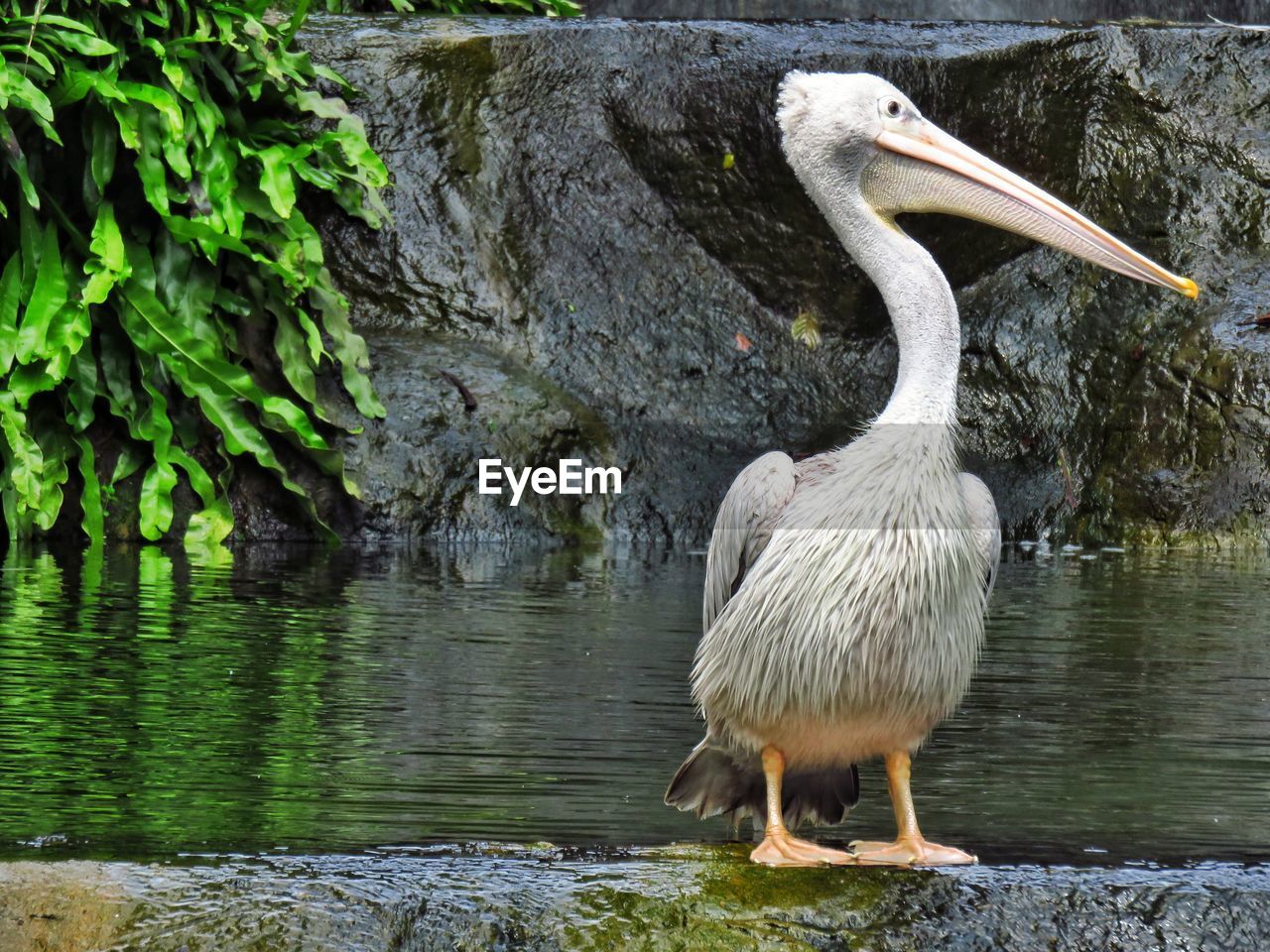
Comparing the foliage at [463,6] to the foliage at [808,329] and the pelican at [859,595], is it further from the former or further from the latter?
the pelican at [859,595]

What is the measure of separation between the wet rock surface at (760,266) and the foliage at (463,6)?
0.89 metres

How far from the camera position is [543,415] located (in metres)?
→ 10.2

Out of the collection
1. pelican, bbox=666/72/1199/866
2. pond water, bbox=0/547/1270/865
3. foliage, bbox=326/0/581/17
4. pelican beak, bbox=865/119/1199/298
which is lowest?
pond water, bbox=0/547/1270/865

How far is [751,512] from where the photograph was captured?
3480 millimetres

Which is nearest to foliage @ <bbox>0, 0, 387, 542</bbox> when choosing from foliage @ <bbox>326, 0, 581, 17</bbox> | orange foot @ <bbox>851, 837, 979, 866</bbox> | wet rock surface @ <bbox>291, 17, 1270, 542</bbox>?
wet rock surface @ <bbox>291, 17, 1270, 542</bbox>

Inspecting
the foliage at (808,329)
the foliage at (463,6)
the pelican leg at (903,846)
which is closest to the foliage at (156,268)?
the foliage at (463,6)

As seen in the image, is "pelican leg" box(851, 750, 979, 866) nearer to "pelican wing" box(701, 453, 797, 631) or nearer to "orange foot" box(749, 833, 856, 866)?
"orange foot" box(749, 833, 856, 866)

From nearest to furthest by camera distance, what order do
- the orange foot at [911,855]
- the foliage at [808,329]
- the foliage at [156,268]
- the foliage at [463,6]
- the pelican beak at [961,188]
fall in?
the orange foot at [911,855] → the pelican beak at [961,188] → the foliage at [156,268] → the foliage at [808,329] → the foliage at [463,6]

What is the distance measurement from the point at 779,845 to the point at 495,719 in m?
1.66

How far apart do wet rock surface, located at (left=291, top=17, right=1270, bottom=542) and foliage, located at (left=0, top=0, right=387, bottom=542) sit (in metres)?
0.84

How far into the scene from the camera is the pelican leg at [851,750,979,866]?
10.6 ft

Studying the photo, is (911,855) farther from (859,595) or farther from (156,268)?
(156,268)

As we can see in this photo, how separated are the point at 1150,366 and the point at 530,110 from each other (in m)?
4.13

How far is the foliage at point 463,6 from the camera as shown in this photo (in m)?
12.1
